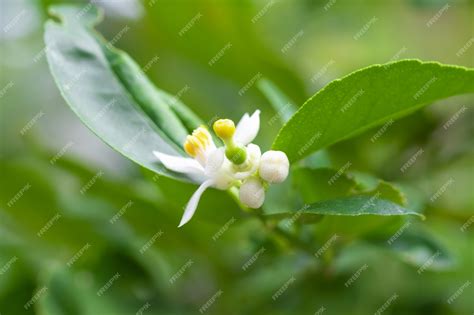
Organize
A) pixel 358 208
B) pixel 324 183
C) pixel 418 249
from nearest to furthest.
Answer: pixel 358 208 → pixel 324 183 → pixel 418 249

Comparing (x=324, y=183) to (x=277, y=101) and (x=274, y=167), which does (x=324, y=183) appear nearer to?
(x=274, y=167)

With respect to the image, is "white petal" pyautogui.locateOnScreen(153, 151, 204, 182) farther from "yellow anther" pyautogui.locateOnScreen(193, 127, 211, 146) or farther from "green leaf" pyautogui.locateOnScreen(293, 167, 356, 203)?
"green leaf" pyautogui.locateOnScreen(293, 167, 356, 203)

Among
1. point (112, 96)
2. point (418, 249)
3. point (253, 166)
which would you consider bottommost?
point (418, 249)

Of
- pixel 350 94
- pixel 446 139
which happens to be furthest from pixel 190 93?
pixel 350 94

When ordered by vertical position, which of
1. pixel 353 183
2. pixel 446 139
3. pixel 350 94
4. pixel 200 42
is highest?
pixel 200 42

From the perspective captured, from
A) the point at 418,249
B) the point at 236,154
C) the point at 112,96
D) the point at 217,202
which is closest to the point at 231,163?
the point at 236,154

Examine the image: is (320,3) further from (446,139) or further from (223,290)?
(223,290)
